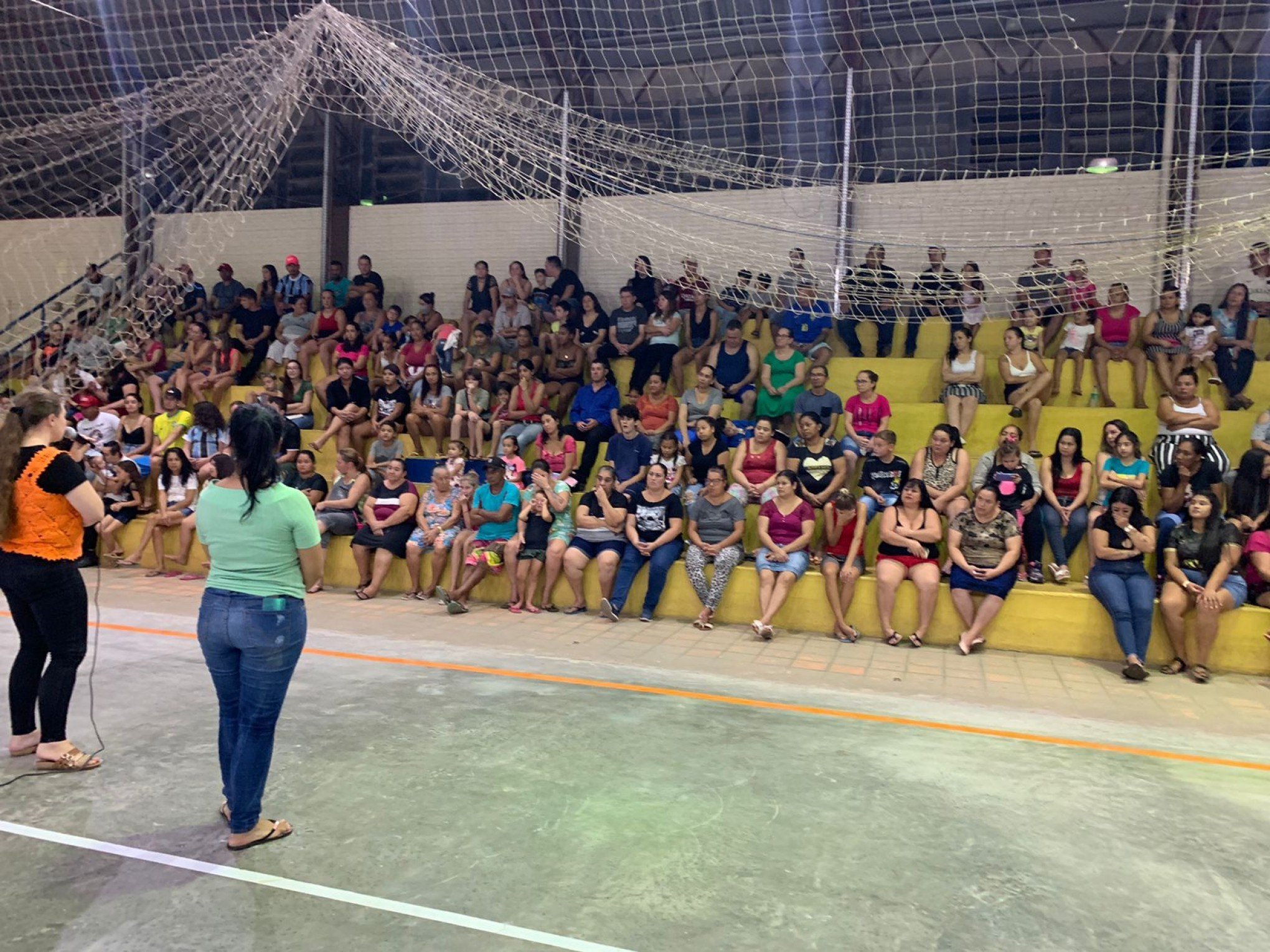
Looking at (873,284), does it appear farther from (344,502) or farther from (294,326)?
(294,326)

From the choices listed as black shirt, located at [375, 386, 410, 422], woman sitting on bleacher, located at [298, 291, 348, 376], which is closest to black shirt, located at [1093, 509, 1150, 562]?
black shirt, located at [375, 386, 410, 422]

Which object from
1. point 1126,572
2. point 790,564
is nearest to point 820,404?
point 790,564

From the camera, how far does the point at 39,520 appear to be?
369 cm

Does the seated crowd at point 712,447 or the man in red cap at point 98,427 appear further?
the man in red cap at point 98,427

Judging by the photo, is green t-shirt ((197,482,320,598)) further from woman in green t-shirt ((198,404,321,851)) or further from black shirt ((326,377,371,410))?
black shirt ((326,377,371,410))

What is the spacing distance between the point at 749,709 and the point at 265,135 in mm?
5329

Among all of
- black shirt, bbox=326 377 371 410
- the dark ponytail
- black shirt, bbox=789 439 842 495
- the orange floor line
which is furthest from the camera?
black shirt, bbox=326 377 371 410

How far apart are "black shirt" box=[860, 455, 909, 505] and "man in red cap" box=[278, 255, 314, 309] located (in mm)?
8564

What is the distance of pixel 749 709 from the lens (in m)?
4.88

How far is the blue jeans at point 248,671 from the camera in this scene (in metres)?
2.97

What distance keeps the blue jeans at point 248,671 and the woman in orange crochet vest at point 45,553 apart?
1.13m

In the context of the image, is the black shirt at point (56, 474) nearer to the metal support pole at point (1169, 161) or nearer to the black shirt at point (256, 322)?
the metal support pole at point (1169, 161)

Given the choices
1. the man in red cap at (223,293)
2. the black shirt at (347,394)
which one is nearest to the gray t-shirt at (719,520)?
the black shirt at (347,394)

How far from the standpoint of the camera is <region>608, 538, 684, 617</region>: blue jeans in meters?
7.25
